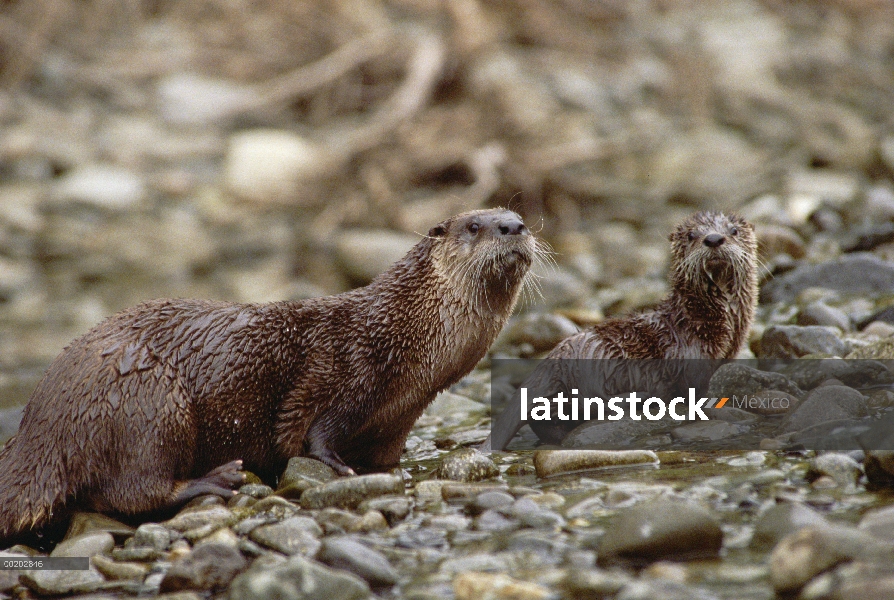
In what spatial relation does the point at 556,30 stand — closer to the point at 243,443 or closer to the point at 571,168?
the point at 571,168

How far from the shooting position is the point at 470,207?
9.62 metres

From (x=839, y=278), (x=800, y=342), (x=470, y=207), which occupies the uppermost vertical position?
(x=470, y=207)

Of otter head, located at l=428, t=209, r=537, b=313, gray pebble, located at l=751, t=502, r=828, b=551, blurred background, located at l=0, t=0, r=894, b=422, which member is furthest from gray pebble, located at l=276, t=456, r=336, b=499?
blurred background, located at l=0, t=0, r=894, b=422

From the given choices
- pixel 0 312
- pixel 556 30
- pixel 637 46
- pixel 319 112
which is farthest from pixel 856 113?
pixel 0 312

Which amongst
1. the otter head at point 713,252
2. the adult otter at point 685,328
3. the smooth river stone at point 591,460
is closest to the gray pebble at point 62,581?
the smooth river stone at point 591,460

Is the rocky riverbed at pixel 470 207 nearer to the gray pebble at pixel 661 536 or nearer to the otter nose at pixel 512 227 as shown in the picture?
the gray pebble at pixel 661 536

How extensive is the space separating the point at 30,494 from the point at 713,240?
3057 mm

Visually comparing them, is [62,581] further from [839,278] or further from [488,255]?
[839,278]

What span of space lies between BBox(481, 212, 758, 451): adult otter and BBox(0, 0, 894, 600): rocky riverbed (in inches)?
14.5

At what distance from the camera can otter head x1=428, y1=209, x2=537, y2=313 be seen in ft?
14.0

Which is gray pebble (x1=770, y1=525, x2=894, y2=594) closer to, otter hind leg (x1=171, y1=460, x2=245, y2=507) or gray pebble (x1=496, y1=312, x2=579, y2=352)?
otter hind leg (x1=171, y1=460, x2=245, y2=507)

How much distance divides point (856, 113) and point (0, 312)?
9446 millimetres

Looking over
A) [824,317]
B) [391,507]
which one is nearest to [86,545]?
[391,507]

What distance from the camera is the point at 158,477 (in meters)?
3.67
